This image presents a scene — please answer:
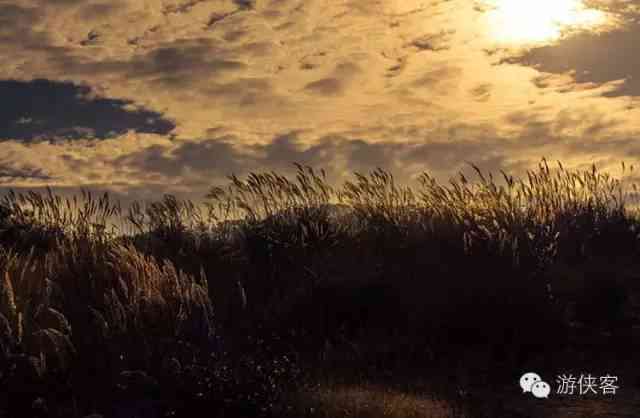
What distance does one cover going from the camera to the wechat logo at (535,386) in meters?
8.38

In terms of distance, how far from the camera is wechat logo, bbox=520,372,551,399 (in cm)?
838

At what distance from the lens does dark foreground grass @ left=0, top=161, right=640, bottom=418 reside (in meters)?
7.41

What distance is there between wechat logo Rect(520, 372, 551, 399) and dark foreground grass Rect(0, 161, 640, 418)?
163 mm

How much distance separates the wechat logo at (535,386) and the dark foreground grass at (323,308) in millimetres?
163

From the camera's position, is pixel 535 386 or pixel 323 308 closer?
pixel 535 386

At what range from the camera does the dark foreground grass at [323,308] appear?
7.41m

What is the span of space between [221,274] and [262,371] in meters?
4.30

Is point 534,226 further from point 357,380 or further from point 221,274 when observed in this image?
point 357,380

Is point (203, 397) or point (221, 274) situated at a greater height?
point (221, 274)

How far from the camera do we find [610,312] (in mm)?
11469

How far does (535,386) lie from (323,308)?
298cm

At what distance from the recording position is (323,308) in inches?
409

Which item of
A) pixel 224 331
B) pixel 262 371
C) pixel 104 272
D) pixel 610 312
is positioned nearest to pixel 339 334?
pixel 224 331

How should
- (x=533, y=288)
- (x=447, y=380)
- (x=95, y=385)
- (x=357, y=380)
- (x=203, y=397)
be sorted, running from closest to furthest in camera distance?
(x=203, y=397) < (x=95, y=385) < (x=357, y=380) < (x=447, y=380) < (x=533, y=288)
